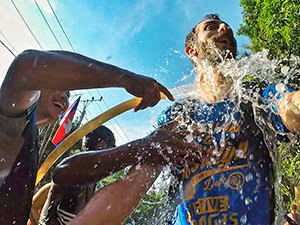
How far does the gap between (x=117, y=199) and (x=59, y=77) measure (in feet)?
1.76

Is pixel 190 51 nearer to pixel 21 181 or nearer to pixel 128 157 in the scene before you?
pixel 128 157

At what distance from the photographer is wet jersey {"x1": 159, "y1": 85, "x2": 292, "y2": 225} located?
1.46 meters

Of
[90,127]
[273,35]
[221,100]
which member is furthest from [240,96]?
[273,35]

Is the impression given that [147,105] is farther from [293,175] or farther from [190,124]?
[293,175]

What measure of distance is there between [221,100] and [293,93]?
19.2 inches

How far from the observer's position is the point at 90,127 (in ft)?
7.08

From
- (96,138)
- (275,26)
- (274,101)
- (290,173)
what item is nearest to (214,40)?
(274,101)

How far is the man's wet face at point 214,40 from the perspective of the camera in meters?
1.96

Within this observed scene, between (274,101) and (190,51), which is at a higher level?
(190,51)

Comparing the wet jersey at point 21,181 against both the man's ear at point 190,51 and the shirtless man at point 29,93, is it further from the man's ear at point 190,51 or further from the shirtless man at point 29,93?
the man's ear at point 190,51

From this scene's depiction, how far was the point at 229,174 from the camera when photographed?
4.95ft

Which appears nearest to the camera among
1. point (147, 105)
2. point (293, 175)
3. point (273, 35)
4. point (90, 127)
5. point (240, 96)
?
point (147, 105)

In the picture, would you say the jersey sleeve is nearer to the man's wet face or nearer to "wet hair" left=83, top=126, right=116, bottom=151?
the man's wet face

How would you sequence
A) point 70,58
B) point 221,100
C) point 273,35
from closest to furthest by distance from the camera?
point 70,58
point 221,100
point 273,35
